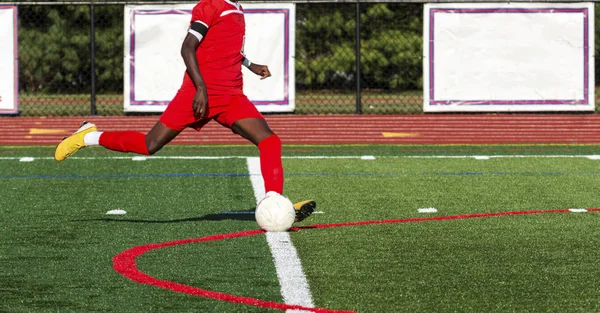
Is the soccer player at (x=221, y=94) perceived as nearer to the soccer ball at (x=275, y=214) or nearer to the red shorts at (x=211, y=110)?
the red shorts at (x=211, y=110)

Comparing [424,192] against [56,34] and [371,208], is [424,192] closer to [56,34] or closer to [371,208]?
[371,208]

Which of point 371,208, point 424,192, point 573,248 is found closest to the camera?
point 573,248

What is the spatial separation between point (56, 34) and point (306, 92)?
7.10 meters

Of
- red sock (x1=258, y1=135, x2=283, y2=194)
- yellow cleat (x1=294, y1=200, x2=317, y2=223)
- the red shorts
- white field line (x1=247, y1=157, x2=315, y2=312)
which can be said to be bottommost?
white field line (x1=247, y1=157, x2=315, y2=312)

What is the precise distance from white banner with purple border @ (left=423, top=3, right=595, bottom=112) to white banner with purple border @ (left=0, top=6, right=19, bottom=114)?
6082 millimetres

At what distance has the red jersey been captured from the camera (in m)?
8.09

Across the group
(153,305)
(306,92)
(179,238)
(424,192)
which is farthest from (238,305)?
(306,92)

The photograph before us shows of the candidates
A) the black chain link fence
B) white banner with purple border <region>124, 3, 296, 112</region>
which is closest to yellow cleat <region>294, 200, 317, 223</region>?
white banner with purple border <region>124, 3, 296, 112</region>

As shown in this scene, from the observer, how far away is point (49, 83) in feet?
107

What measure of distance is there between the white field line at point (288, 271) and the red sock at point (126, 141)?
3.67 ft

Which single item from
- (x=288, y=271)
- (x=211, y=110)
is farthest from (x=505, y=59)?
(x=288, y=271)

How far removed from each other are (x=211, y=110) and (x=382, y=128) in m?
9.38

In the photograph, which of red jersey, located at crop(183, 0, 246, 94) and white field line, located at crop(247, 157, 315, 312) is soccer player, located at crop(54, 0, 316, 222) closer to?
red jersey, located at crop(183, 0, 246, 94)

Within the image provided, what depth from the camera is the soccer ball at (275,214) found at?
7.96 m
